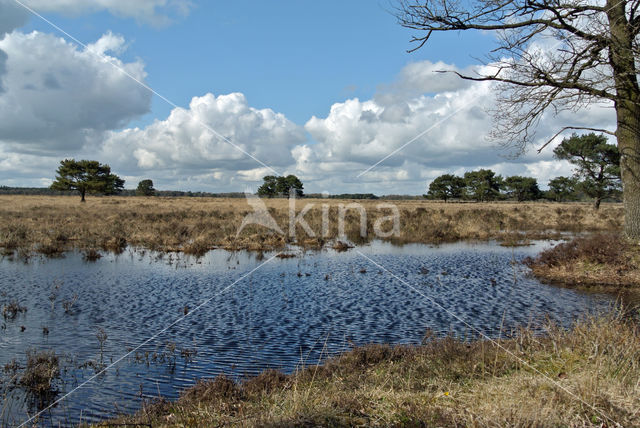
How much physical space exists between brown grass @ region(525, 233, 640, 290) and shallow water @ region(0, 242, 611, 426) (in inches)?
52.6

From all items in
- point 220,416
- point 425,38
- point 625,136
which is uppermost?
point 425,38

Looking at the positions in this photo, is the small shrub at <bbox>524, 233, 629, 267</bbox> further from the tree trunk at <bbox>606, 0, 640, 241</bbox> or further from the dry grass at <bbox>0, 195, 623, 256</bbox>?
the dry grass at <bbox>0, 195, 623, 256</bbox>

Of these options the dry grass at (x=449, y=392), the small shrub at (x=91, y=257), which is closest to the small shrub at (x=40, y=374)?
the dry grass at (x=449, y=392)

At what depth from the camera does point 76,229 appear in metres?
31.0

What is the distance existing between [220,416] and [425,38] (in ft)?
38.1

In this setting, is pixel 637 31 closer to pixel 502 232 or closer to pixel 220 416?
pixel 220 416

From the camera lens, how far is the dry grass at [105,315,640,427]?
4.74 metres

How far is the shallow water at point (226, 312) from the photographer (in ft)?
26.8

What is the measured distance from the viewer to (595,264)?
16719 millimetres

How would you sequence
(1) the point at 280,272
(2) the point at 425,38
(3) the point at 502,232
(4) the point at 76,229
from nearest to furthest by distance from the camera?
(2) the point at 425,38 < (1) the point at 280,272 < (4) the point at 76,229 < (3) the point at 502,232

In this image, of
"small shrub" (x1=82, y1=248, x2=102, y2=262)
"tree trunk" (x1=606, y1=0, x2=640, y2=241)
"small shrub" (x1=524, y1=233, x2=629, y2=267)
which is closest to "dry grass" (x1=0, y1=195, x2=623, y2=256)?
"small shrub" (x1=82, y1=248, x2=102, y2=262)

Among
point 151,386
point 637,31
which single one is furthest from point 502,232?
point 151,386

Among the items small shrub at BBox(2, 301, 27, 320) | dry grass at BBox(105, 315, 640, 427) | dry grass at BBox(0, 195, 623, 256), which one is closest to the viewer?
dry grass at BBox(105, 315, 640, 427)

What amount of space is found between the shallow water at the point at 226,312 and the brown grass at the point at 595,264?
4.38ft
